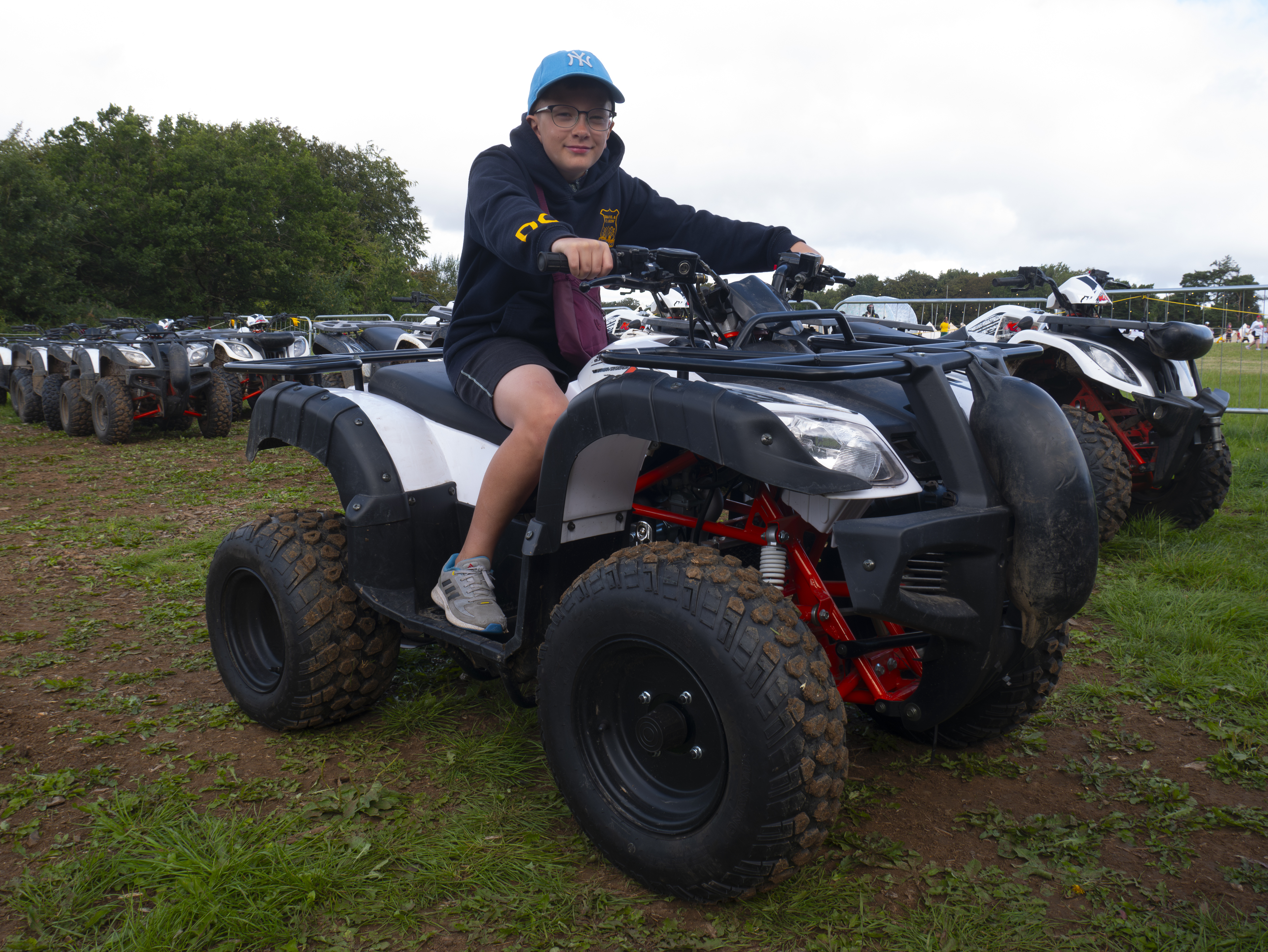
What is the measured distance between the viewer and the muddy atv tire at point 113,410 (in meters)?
10.8

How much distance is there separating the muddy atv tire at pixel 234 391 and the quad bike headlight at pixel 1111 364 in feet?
32.9

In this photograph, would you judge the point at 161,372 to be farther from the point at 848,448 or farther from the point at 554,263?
the point at 848,448

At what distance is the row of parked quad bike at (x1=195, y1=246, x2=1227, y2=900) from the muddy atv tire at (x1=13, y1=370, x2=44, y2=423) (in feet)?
42.0

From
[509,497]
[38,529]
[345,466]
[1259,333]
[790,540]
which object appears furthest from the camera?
[1259,333]

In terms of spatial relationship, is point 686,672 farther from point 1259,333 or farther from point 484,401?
point 1259,333

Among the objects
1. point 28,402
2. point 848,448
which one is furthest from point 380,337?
point 848,448

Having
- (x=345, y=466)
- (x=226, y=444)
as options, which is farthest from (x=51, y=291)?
(x=345, y=466)

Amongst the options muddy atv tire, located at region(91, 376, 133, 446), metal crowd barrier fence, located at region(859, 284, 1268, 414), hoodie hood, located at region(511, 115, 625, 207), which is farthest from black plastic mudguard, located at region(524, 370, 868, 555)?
muddy atv tire, located at region(91, 376, 133, 446)

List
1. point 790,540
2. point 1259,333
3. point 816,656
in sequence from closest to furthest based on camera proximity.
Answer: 1. point 816,656
2. point 790,540
3. point 1259,333

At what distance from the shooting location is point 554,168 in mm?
3008

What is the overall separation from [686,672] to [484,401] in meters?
1.20

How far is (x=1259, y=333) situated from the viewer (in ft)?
33.1

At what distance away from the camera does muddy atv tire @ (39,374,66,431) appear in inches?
498

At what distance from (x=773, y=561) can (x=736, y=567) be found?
0.52 feet
